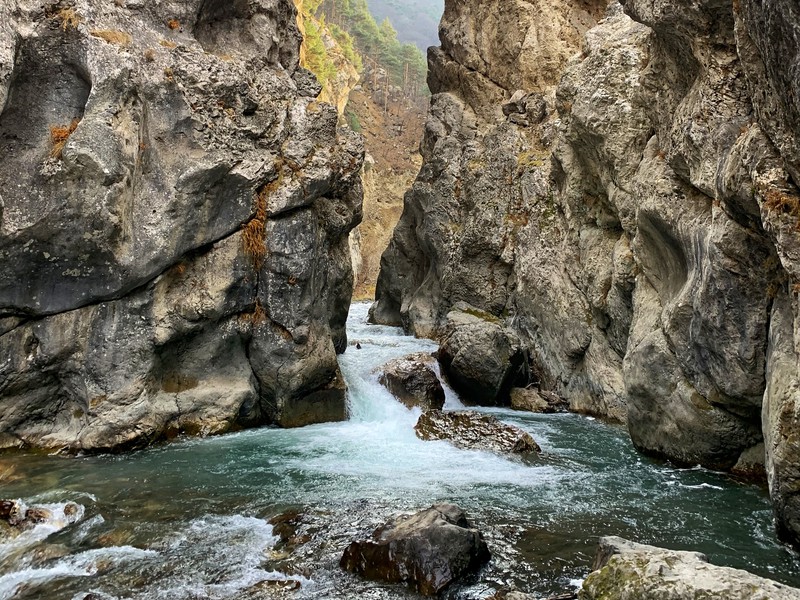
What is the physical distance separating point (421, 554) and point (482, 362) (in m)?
12.1

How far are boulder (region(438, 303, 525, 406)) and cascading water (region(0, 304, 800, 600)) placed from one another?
4.27 m

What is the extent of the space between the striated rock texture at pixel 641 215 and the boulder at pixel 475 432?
272cm

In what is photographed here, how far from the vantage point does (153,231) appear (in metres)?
14.2

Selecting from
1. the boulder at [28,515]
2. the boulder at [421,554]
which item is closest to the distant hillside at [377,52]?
the boulder at [28,515]

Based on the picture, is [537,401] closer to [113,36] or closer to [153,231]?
[153,231]

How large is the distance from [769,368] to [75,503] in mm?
11598

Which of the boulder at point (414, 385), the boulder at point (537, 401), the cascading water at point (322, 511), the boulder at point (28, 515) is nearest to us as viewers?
the cascading water at point (322, 511)

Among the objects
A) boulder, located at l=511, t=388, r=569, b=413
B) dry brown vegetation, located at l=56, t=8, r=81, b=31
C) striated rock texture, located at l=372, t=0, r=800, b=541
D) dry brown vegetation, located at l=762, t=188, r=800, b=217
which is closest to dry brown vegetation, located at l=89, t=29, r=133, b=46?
dry brown vegetation, located at l=56, t=8, r=81, b=31

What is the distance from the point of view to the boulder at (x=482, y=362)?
1936 centimetres

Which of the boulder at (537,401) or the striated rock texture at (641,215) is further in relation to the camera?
the boulder at (537,401)

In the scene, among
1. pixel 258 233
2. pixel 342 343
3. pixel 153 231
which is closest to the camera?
pixel 153 231

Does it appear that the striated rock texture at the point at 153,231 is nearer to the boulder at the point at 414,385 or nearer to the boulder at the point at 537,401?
the boulder at the point at 414,385

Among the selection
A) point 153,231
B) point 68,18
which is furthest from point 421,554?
point 68,18

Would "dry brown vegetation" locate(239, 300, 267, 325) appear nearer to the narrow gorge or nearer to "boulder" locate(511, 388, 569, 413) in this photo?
the narrow gorge
